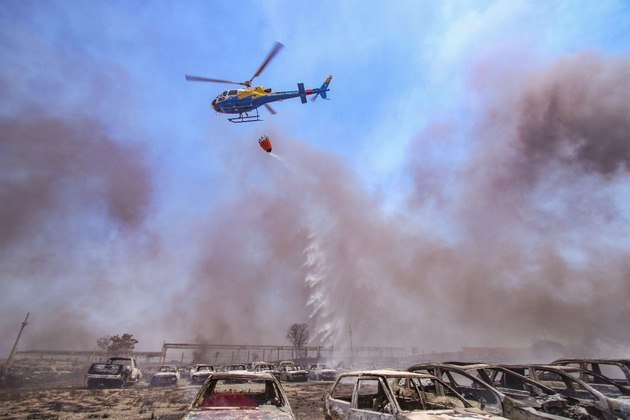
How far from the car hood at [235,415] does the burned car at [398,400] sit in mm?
1482

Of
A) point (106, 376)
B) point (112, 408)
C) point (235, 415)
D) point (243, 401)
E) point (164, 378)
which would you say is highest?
point (235, 415)

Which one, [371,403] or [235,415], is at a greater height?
[235,415]

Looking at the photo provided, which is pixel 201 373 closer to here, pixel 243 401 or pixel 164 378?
pixel 164 378

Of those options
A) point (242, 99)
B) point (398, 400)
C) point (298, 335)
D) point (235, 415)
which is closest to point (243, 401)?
point (235, 415)

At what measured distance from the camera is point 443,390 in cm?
615

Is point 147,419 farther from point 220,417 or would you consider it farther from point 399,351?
point 399,351

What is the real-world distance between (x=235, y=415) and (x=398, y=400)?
297 cm

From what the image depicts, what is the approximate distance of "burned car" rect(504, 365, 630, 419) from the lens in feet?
19.8

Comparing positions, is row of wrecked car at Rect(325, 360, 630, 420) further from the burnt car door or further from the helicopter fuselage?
the helicopter fuselage

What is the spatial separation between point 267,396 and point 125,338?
2831 inches

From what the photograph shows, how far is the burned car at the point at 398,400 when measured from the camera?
4.50 meters

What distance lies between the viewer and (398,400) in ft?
18.3

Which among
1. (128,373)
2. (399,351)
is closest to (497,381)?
(128,373)

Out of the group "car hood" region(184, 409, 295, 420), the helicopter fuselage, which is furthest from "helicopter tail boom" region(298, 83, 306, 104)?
"car hood" region(184, 409, 295, 420)
